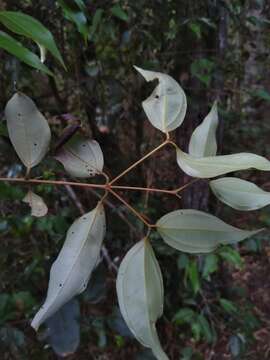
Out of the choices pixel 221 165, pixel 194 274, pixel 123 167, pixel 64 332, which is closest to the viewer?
pixel 221 165

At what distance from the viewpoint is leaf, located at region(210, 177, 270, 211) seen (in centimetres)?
35

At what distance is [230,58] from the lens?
1323 millimetres

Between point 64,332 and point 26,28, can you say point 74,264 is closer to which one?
point 26,28

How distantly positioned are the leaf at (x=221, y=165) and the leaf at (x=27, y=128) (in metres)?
0.13

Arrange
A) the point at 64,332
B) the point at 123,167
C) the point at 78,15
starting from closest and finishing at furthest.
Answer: the point at 78,15, the point at 64,332, the point at 123,167

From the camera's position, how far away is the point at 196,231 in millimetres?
373

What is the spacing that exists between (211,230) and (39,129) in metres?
0.18

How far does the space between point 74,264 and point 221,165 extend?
0.48ft

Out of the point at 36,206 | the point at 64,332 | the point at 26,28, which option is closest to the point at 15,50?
the point at 26,28

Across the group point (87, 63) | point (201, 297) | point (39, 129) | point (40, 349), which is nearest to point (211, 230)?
point (39, 129)

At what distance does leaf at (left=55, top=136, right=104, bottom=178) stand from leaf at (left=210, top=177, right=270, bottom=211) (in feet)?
0.36

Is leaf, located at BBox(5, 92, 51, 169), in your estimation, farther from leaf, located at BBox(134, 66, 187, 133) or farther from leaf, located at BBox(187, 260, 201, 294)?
leaf, located at BBox(187, 260, 201, 294)

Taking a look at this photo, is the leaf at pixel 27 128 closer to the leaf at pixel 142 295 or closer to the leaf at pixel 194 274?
the leaf at pixel 142 295

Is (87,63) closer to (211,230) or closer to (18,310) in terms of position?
(18,310)
